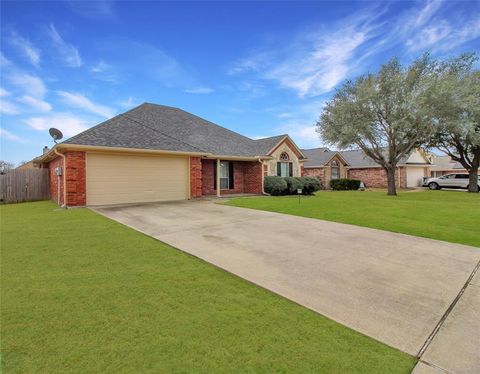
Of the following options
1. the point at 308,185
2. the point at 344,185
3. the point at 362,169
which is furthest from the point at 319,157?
the point at 308,185

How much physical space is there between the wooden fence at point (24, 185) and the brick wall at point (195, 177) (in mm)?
9591

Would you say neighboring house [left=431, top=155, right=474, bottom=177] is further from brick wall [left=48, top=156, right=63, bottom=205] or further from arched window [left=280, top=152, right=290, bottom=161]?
brick wall [left=48, top=156, right=63, bottom=205]

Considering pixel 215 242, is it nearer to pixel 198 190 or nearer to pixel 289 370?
pixel 289 370

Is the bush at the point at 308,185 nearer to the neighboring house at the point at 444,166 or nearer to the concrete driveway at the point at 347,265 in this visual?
the concrete driveway at the point at 347,265

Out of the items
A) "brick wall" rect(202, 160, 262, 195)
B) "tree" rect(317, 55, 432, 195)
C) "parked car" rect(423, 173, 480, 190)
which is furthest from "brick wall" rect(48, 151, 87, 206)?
"parked car" rect(423, 173, 480, 190)

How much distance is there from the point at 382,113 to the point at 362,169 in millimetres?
14295

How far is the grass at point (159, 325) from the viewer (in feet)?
7.38

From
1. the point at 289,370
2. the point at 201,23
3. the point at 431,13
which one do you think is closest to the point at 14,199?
the point at 201,23

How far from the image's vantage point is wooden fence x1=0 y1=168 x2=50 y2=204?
1524 centimetres

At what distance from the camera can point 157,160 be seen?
14.0m

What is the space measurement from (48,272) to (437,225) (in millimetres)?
10065

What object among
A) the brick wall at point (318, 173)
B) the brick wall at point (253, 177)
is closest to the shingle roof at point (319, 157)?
the brick wall at point (318, 173)

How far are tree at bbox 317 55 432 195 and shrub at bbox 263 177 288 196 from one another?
20.7ft

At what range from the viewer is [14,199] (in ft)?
50.9
